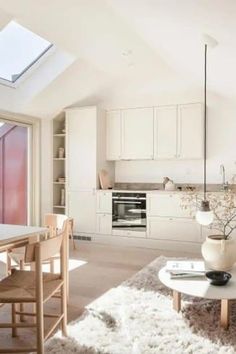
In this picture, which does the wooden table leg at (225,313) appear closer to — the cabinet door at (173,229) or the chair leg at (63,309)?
the chair leg at (63,309)

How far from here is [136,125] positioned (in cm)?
616

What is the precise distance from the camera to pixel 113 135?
6348mm

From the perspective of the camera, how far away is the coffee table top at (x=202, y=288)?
2.49 meters

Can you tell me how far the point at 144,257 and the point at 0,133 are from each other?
3.22 m

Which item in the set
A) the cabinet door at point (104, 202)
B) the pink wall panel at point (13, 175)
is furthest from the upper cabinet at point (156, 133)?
the pink wall panel at point (13, 175)

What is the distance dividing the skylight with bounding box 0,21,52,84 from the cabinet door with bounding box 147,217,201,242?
3.10 metres

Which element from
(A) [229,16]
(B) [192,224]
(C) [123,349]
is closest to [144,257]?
(B) [192,224]

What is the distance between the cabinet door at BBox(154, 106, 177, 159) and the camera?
588 cm

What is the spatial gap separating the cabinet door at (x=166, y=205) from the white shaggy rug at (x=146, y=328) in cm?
223

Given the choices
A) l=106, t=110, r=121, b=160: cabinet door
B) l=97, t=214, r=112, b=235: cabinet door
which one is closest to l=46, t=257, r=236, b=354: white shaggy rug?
l=97, t=214, r=112, b=235: cabinet door

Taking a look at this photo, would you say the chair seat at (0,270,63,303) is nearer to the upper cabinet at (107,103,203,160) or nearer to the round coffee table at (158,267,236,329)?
the round coffee table at (158,267,236,329)

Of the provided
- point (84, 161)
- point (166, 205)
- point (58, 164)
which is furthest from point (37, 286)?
point (58, 164)

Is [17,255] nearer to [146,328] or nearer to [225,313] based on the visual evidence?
[146,328]

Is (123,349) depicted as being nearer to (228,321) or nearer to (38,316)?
(38,316)
